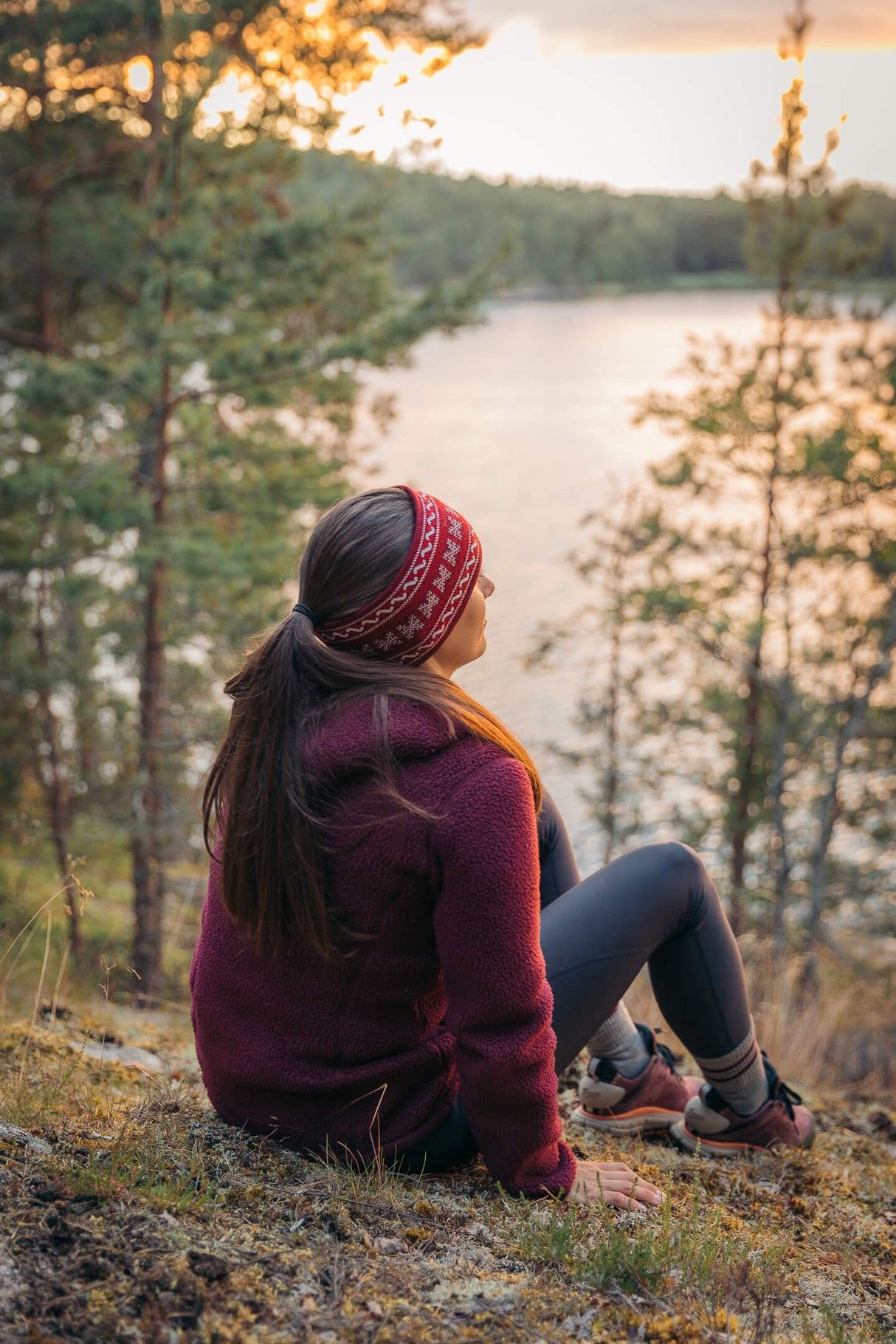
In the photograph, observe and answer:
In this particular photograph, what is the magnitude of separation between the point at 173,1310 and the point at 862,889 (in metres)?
8.51

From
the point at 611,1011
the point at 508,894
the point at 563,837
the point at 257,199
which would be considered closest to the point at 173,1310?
the point at 508,894

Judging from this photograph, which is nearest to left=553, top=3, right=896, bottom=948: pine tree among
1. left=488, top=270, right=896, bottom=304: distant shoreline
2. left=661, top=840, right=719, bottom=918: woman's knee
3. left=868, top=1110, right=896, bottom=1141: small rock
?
left=488, top=270, right=896, bottom=304: distant shoreline

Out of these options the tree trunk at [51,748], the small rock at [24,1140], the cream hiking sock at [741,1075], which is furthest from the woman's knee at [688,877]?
the tree trunk at [51,748]

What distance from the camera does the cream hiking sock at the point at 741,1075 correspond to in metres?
2.00

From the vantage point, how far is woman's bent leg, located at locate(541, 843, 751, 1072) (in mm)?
1772

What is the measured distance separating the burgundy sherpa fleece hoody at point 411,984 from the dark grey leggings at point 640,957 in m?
0.13

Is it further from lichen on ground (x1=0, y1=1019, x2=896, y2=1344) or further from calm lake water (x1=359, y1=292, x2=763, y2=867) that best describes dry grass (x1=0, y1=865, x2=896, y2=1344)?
calm lake water (x1=359, y1=292, x2=763, y2=867)

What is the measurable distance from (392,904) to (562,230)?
76.2ft

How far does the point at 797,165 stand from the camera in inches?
331

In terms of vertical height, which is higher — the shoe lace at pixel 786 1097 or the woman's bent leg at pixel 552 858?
the woman's bent leg at pixel 552 858

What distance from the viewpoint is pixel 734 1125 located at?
2.12 meters

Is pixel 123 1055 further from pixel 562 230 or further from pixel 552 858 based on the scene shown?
pixel 562 230

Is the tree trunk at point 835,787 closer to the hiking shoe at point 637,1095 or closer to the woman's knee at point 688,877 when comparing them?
the hiking shoe at point 637,1095

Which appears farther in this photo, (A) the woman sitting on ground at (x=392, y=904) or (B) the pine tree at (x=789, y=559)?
(B) the pine tree at (x=789, y=559)
